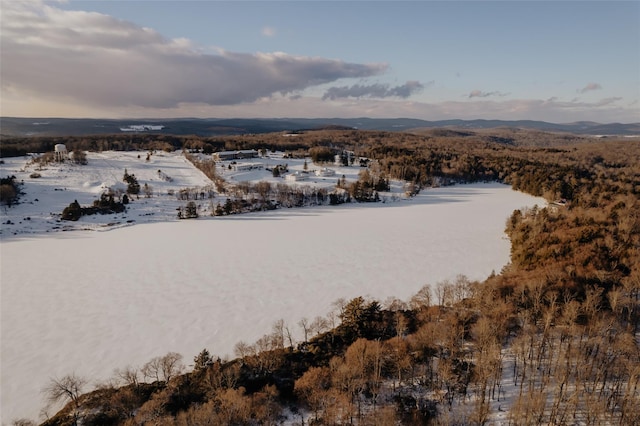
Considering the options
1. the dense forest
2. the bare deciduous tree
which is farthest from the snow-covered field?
the dense forest

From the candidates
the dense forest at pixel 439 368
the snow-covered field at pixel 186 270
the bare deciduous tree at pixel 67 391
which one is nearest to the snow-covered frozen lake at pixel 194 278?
the snow-covered field at pixel 186 270

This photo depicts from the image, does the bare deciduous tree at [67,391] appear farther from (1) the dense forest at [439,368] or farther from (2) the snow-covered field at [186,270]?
(2) the snow-covered field at [186,270]

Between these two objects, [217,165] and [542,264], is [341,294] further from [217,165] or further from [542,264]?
[217,165]

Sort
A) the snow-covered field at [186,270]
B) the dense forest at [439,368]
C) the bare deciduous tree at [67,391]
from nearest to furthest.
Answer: the dense forest at [439,368] → the bare deciduous tree at [67,391] → the snow-covered field at [186,270]

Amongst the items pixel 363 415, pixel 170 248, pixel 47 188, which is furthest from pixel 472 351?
pixel 47 188

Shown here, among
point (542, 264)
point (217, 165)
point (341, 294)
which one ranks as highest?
point (217, 165)

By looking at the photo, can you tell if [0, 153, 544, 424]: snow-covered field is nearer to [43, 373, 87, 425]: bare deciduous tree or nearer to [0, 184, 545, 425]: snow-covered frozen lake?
[0, 184, 545, 425]: snow-covered frozen lake
